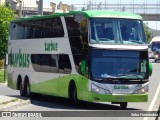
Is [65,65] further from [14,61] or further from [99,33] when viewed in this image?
[14,61]

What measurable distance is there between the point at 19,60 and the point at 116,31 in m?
8.80

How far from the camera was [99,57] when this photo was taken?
65.1 ft

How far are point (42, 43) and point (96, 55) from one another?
17.0 feet

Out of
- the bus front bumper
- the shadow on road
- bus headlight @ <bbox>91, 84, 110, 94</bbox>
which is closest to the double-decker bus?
the shadow on road

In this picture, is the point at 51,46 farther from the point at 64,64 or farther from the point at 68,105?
the point at 68,105

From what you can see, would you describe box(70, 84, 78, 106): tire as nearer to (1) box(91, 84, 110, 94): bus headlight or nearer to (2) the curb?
(1) box(91, 84, 110, 94): bus headlight

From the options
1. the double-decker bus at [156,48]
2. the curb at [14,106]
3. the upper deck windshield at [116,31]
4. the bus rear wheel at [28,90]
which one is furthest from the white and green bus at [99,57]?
the double-decker bus at [156,48]

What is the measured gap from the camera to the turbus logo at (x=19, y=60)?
2667 centimetres

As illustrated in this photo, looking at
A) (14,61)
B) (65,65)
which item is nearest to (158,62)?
(14,61)

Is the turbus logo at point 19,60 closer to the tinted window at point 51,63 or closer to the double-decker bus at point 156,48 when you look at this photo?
the tinted window at point 51,63

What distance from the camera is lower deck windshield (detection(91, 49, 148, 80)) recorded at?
19734mm

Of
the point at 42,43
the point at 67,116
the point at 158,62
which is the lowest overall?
the point at 158,62

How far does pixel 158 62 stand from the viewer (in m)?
93.7

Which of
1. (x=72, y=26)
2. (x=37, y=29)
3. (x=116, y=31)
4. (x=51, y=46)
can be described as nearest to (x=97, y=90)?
(x=116, y=31)
